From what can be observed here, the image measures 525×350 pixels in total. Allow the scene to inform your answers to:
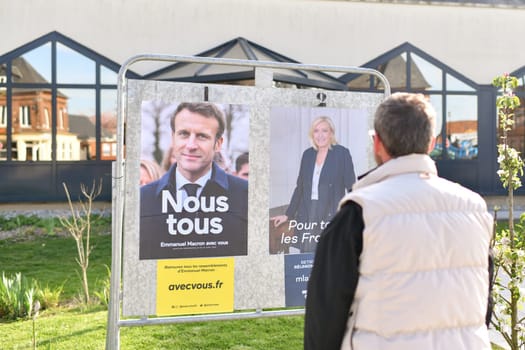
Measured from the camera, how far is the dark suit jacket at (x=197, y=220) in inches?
135

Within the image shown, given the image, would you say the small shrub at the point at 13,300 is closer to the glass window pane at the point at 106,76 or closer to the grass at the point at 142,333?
the grass at the point at 142,333

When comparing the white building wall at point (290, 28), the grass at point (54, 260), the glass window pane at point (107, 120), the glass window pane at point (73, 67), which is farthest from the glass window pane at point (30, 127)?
the grass at point (54, 260)

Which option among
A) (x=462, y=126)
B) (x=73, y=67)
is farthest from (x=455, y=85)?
(x=73, y=67)

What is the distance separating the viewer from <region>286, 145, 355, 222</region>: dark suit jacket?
382 cm

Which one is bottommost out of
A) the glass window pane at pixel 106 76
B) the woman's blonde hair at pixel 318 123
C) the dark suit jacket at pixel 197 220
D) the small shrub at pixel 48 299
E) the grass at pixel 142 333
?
the grass at pixel 142 333

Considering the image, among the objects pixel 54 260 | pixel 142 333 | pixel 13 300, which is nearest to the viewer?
pixel 142 333

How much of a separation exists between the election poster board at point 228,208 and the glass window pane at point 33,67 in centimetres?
1010

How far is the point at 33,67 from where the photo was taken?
12.5m

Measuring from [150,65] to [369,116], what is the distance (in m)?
10.2

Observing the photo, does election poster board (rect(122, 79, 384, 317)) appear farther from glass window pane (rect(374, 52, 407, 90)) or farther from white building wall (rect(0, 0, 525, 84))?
glass window pane (rect(374, 52, 407, 90))

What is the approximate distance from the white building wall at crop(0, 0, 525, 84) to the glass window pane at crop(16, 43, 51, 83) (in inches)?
23.1

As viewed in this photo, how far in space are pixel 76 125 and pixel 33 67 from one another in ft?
5.14

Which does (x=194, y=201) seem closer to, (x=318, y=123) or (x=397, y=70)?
(x=318, y=123)

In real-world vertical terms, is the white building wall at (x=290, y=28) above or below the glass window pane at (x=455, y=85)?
above
